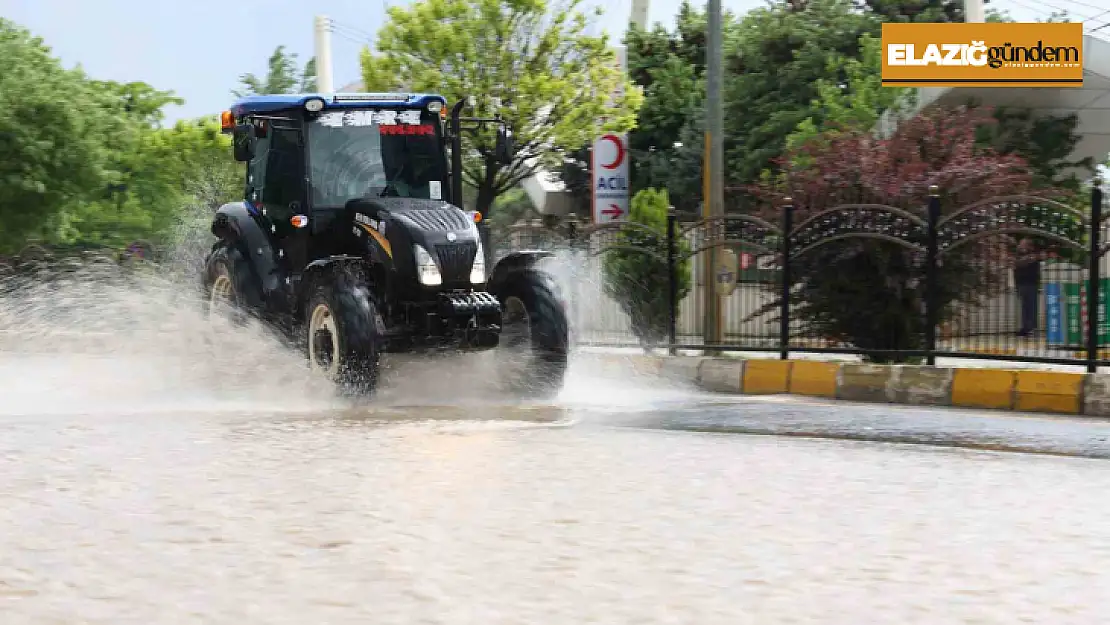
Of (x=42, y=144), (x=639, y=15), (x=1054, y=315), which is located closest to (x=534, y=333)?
(x=1054, y=315)

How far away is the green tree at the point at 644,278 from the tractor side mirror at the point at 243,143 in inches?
200

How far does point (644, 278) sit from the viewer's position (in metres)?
16.8

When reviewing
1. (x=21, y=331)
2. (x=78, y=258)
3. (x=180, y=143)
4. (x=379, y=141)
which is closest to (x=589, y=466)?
(x=379, y=141)

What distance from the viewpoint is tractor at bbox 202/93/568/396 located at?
11836mm

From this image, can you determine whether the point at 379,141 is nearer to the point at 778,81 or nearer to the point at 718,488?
the point at 718,488

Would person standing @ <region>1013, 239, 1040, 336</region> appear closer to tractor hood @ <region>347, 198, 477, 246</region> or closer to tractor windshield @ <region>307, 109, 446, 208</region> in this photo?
tractor hood @ <region>347, 198, 477, 246</region>

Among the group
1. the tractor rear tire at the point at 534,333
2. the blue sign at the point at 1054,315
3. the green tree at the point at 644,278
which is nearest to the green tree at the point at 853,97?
the green tree at the point at 644,278

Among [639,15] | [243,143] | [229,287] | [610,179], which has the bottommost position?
[229,287]

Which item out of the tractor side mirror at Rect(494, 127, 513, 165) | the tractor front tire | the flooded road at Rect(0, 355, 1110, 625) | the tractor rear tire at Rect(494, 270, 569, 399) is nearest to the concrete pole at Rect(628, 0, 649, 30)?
the tractor front tire

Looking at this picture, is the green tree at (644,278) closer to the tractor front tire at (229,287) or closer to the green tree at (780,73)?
the tractor front tire at (229,287)

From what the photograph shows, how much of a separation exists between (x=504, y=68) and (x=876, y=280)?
1803 cm

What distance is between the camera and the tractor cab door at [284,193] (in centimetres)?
1253

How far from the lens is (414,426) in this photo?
10680mm

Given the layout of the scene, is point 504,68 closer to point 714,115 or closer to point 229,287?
point 714,115
